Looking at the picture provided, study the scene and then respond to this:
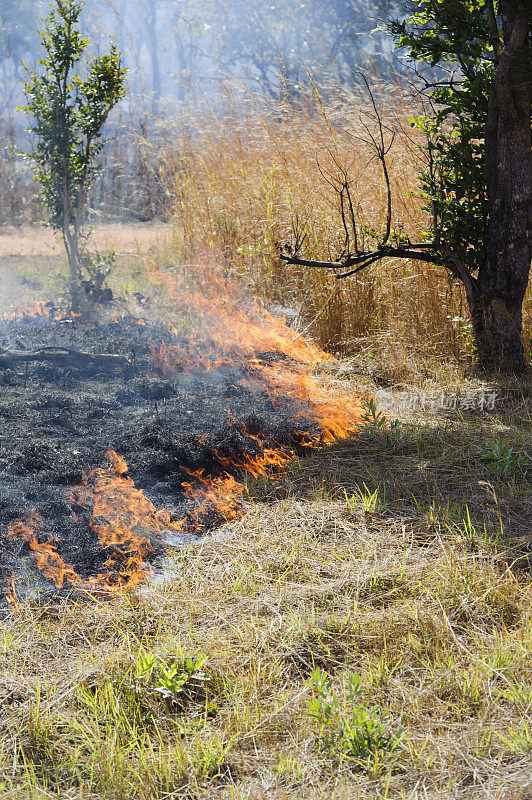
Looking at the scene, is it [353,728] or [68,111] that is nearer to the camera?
[353,728]

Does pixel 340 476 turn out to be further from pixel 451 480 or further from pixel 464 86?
pixel 464 86

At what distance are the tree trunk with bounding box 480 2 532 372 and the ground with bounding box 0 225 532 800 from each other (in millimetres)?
1172

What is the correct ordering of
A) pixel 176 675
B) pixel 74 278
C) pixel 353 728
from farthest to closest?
pixel 74 278 → pixel 176 675 → pixel 353 728

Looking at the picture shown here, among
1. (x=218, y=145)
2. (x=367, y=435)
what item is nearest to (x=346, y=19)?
(x=218, y=145)

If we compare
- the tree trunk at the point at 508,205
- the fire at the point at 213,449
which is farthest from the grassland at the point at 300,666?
the tree trunk at the point at 508,205

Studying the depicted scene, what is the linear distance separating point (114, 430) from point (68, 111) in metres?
3.68

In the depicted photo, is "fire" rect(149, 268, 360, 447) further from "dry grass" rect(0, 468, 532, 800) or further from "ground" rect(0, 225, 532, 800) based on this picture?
"dry grass" rect(0, 468, 532, 800)

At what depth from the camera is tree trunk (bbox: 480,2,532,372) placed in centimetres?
319

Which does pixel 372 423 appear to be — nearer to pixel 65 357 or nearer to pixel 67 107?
pixel 65 357

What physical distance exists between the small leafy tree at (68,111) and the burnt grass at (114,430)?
1.95 meters

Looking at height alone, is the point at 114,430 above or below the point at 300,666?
above

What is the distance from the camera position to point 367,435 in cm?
303

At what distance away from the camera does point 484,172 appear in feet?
11.7

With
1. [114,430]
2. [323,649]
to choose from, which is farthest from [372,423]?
[323,649]
